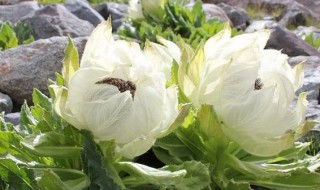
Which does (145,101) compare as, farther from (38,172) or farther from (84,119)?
(38,172)

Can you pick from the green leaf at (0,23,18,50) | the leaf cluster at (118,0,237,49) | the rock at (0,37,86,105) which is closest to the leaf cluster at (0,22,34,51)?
the green leaf at (0,23,18,50)

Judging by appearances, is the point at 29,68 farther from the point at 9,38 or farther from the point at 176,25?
the point at 176,25

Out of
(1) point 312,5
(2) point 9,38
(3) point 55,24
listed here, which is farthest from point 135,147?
(1) point 312,5

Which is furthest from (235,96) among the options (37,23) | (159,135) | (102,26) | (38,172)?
(37,23)

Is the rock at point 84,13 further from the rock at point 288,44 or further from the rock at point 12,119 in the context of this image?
the rock at point 12,119

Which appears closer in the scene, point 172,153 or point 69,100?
point 69,100

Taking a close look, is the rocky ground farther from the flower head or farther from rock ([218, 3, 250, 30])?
the flower head
